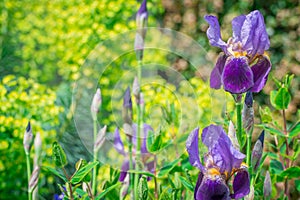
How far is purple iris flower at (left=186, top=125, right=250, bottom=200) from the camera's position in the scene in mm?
832

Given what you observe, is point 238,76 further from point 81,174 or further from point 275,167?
point 275,167

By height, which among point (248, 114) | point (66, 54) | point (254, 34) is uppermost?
point (66, 54)

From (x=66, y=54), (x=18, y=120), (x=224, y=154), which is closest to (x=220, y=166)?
(x=224, y=154)

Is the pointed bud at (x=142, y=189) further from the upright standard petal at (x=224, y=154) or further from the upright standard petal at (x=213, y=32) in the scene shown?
the upright standard petal at (x=213, y=32)

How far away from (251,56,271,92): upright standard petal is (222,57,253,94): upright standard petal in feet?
0.07

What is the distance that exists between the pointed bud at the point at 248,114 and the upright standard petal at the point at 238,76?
46 millimetres

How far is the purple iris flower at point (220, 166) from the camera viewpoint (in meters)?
0.83

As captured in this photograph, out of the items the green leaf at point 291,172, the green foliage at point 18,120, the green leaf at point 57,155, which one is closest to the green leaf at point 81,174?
the green leaf at point 57,155

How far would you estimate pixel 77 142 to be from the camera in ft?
9.44

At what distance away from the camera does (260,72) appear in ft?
3.00

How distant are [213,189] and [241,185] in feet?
0.17

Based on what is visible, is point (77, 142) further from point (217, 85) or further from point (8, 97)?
point (217, 85)

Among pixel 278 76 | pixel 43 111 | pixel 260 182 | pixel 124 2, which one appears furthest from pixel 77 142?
pixel 260 182

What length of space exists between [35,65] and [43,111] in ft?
4.10
